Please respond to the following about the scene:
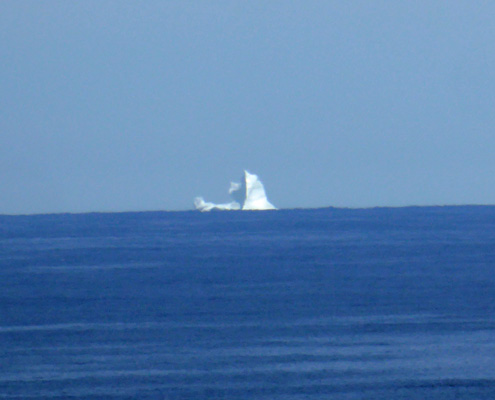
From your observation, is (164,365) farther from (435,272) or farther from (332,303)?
(435,272)

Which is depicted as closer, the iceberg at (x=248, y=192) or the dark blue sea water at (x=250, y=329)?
the dark blue sea water at (x=250, y=329)

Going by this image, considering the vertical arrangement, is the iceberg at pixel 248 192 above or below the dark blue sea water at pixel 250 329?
above

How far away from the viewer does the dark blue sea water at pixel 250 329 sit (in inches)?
749

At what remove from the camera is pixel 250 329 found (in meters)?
26.7

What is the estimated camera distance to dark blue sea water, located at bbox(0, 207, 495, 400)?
19.0 metres

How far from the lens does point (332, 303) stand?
1334 inches

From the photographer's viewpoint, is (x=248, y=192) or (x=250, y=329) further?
(x=248, y=192)

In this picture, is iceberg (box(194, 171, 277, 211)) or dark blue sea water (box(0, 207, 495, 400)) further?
iceberg (box(194, 171, 277, 211))

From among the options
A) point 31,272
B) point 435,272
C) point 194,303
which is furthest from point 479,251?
point 194,303

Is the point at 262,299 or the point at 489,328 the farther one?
the point at 262,299

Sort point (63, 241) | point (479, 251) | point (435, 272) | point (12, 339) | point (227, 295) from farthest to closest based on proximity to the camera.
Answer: point (63, 241), point (479, 251), point (435, 272), point (227, 295), point (12, 339)

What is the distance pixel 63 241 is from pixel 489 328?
66971 millimetres

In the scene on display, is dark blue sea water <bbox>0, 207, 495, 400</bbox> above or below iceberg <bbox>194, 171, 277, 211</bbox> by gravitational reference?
below

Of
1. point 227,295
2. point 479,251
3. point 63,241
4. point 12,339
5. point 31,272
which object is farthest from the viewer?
point 63,241
